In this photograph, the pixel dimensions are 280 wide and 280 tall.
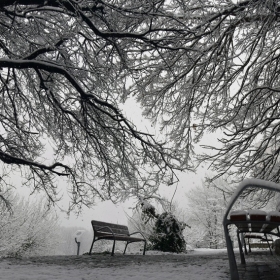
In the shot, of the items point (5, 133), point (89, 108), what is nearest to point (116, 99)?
point (89, 108)

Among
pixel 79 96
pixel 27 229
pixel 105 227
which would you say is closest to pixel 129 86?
pixel 79 96

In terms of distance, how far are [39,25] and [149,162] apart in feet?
11.8

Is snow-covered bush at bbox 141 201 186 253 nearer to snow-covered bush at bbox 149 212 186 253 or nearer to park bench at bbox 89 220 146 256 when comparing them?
snow-covered bush at bbox 149 212 186 253

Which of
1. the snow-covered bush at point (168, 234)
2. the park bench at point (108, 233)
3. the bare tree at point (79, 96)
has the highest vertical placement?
the bare tree at point (79, 96)

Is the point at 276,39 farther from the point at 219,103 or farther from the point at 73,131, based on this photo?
the point at 73,131

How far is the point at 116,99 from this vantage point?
680 cm

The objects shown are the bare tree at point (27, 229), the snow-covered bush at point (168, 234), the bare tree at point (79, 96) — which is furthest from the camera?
the bare tree at point (27, 229)

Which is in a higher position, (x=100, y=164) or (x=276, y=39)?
(x=276, y=39)

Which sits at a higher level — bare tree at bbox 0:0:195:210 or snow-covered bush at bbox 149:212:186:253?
bare tree at bbox 0:0:195:210

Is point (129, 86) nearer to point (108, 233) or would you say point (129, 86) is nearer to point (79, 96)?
point (79, 96)

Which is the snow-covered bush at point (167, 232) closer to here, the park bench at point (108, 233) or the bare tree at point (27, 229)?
the park bench at point (108, 233)

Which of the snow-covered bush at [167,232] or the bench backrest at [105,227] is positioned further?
the snow-covered bush at [167,232]

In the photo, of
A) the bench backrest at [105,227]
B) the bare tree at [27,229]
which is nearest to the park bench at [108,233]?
the bench backrest at [105,227]

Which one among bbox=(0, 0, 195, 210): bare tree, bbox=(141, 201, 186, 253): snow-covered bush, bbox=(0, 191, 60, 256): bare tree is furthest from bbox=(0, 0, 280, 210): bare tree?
bbox=(0, 191, 60, 256): bare tree
